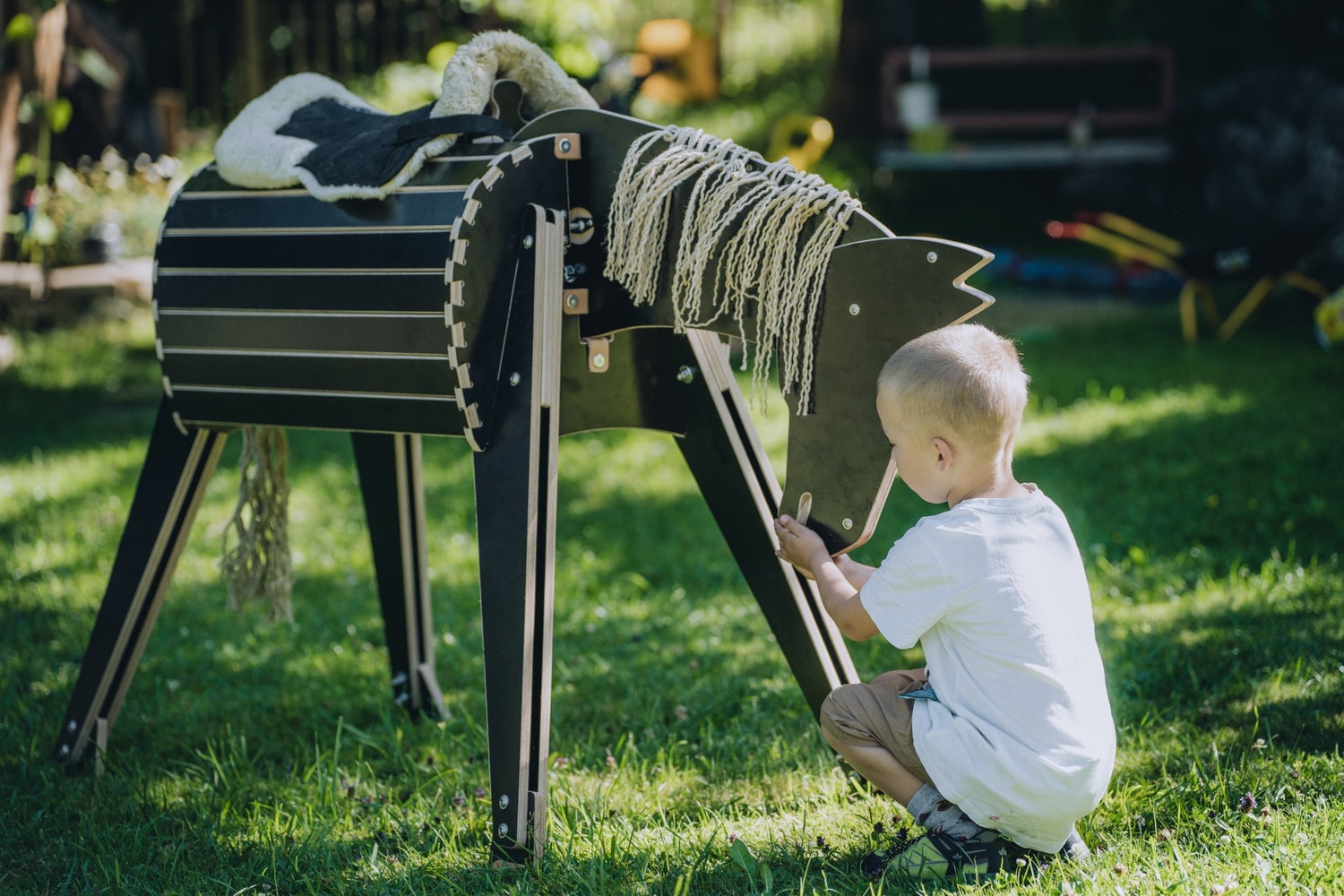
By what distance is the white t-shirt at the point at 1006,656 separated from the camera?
1844 mm

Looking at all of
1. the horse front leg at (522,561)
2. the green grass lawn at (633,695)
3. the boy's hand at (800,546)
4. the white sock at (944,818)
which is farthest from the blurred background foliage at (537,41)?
the white sock at (944,818)

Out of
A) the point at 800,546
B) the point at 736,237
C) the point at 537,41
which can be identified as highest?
the point at 537,41

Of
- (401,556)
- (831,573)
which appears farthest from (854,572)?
(401,556)

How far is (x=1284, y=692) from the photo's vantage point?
8.84ft

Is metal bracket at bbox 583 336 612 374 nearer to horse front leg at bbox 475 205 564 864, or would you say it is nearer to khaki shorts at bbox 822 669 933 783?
horse front leg at bbox 475 205 564 864

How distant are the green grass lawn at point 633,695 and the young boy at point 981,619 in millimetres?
157

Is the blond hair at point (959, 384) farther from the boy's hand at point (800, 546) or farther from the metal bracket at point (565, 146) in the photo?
the metal bracket at point (565, 146)

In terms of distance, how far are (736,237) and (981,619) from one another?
73 centimetres

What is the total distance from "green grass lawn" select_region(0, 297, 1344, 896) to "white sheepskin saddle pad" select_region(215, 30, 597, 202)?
4.02 feet

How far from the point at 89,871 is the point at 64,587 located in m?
1.84

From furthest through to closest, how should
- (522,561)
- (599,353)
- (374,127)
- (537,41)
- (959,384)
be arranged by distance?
(537,41) < (374,127) < (599,353) < (522,561) < (959,384)

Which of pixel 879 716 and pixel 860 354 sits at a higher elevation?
pixel 860 354

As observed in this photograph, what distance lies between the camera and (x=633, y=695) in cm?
298

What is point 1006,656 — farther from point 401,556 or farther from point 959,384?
point 401,556
